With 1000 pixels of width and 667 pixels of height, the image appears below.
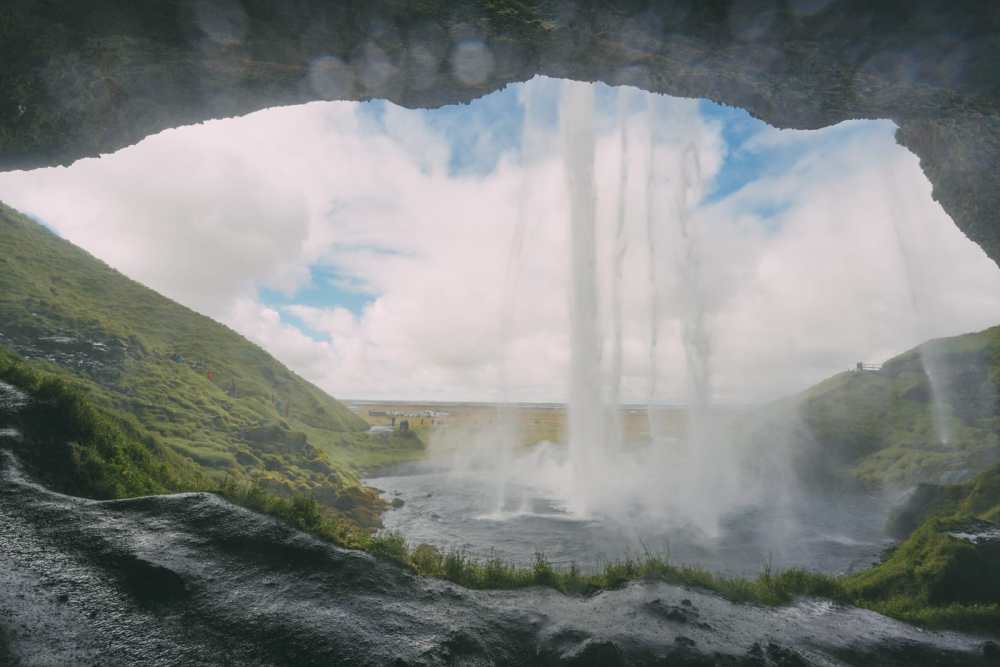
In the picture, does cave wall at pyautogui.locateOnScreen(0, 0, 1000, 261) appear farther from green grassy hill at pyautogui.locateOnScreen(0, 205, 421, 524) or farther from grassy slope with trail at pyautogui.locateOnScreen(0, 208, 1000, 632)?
green grassy hill at pyautogui.locateOnScreen(0, 205, 421, 524)

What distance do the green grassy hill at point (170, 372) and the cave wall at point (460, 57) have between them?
15267 mm

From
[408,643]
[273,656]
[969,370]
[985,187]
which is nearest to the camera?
[273,656]

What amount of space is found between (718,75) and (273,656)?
19.9 meters

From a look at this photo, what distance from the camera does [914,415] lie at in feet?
180

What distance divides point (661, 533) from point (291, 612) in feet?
96.4

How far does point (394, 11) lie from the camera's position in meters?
12.5

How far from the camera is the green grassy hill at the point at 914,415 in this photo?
43156 millimetres

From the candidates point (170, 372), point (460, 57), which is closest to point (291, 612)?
point (460, 57)

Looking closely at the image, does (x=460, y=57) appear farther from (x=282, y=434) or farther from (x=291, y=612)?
(x=282, y=434)

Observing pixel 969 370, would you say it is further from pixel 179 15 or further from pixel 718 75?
pixel 179 15

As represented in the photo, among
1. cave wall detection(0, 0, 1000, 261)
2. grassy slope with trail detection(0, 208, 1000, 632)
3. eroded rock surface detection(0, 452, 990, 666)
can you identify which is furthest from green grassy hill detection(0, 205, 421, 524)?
cave wall detection(0, 0, 1000, 261)

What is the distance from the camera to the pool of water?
25.2 metres

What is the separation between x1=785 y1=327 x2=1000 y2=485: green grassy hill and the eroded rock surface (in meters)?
38.0

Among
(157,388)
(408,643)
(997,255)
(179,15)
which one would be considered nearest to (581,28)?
(179,15)
